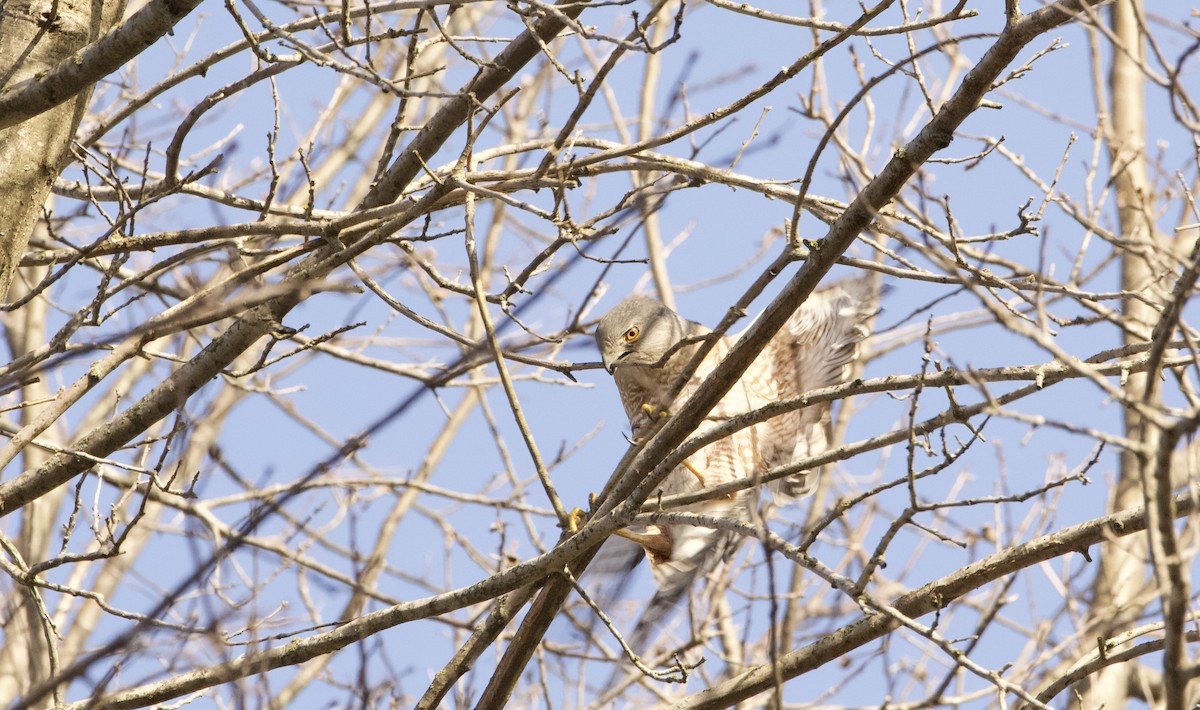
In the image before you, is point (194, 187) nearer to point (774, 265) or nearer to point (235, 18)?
point (235, 18)

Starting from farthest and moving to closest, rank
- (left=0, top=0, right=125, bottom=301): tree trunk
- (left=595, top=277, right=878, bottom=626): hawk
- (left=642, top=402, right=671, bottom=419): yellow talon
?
(left=595, top=277, right=878, bottom=626): hawk → (left=642, top=402, right=671, bottom=419): yellow talon → (left=0, top=0, right=125, bottom=301): tree trunk

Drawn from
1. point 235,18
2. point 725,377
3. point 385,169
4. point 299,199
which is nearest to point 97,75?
point 235,18

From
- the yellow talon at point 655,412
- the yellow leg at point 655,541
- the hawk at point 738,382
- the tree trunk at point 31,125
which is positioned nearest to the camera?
the tree trunk at point 31,125

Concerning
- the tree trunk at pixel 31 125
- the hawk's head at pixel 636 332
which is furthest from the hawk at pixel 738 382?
the tree trunk at pixel 31 125

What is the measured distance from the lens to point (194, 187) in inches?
143

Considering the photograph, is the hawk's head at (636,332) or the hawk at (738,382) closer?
the hawk at (738,382)

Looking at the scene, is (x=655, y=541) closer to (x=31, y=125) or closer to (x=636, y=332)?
(x=636, y=332)

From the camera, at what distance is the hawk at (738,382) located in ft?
15.4

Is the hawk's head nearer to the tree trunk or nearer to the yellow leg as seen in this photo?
the yellow leg

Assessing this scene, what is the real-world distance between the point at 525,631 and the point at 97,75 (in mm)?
1930

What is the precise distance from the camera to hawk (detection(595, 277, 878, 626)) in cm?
468

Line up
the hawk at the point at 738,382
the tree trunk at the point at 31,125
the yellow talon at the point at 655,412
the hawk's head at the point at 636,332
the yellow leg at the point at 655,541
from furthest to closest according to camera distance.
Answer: the hawk's head at the point at 636,332 < the hawk at the point at 738,382 < the yellow leg at the point at 655,541 < the yellow talon at the point at 655,412 < the tree trunk at the point at 31,125

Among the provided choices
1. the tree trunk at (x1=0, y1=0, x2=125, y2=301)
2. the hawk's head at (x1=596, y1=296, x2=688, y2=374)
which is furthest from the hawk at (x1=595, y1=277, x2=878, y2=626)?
the tree trunk at (x1=0, y1=0, x2=125, y2=301)

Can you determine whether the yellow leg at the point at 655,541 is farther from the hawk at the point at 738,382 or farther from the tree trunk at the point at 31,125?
the tree trunk at the point at 31,125
